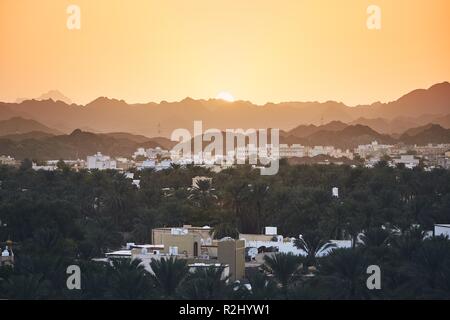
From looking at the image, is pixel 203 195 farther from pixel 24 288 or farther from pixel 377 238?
pixel 24 288

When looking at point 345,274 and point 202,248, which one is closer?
point 345,274

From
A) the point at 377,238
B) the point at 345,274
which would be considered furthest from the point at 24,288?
the point at 377,238

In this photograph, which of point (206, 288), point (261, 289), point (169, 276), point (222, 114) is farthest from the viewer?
point (222, 114)

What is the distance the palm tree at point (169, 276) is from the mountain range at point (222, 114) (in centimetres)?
8043

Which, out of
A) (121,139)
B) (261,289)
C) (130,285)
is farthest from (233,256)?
(121,139)

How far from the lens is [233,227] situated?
80.1ft

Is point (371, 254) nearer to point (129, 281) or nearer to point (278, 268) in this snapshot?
point (278, 268)

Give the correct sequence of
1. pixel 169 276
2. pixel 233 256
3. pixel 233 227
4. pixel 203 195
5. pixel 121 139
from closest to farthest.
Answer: pixel 169 276 < pixel 233 256 < pixel 233 227 < pixel 203 195 < pixel 121 139

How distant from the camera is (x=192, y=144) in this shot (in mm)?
90125

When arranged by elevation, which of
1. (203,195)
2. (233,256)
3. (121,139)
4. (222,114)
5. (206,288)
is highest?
(222,114)

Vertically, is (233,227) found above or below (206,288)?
above

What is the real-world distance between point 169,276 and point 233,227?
919 centimetres
